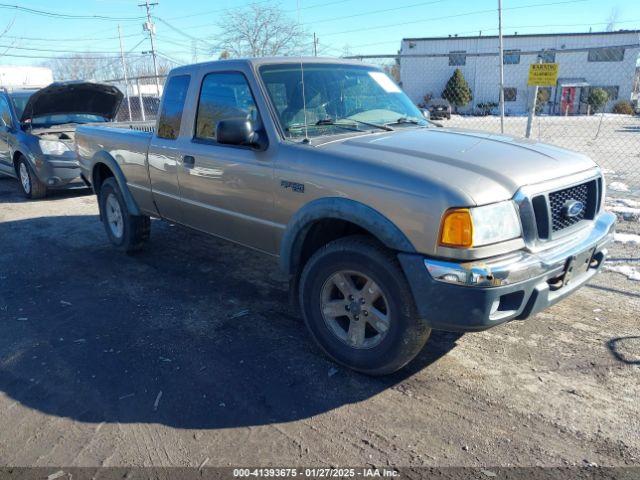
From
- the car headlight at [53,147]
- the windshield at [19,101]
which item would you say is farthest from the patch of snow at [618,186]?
the windshield at [19,101]

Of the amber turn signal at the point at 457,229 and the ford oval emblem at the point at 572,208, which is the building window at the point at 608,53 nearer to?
the ford oval emblem at the point at 572,208

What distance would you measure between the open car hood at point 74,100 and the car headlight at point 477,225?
7692 mm

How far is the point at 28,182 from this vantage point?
9.04 m

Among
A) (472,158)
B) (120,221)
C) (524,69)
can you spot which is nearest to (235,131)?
(472,158)

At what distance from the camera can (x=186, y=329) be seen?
12.9 ft

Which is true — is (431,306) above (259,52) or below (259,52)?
below

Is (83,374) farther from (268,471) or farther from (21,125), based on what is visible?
(21,125)

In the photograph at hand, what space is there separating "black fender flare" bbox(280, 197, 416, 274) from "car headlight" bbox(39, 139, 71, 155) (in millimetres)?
6888

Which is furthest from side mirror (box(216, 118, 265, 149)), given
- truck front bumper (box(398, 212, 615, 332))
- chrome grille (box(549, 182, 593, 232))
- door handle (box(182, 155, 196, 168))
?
chrome grille (box(549, 182, 593, 232))

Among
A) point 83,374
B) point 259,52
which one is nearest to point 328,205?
point 83,374

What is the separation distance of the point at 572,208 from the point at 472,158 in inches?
27.1

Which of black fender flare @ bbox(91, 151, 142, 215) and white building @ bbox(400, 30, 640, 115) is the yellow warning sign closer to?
black fender flare @ bbox(91, 151, 142, 215)

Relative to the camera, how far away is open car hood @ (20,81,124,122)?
8.23 m

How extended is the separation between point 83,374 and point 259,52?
687 inches
